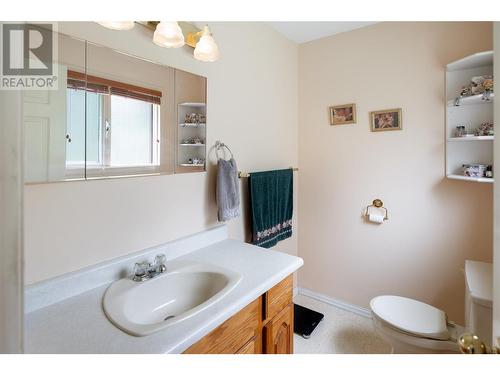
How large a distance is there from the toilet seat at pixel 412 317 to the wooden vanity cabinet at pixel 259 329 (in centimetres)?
63

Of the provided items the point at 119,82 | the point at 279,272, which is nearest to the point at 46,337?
the point at 279,272

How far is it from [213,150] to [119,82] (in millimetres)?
614

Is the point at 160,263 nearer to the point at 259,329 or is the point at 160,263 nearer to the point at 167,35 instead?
the point at 259,329

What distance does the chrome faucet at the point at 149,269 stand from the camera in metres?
1.08

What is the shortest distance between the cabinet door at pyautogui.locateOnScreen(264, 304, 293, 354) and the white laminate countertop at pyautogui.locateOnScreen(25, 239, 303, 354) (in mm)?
209

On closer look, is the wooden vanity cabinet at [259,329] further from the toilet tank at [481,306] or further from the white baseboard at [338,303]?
the white baseboard at [338,303]

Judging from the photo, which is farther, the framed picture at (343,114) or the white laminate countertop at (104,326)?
the framed picture at (343,114)

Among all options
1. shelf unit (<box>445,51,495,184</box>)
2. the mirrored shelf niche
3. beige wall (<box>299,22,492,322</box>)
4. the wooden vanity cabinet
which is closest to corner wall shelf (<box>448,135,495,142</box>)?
shelf unit (<box>445,51,495,184</box>)

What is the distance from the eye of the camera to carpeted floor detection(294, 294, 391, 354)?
174 centimetres

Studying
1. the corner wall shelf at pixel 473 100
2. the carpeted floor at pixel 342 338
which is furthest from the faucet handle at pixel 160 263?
the corner wall shelf at pixel 473 100

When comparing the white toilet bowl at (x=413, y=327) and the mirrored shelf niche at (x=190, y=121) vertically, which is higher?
the mirrored shelf niche at (x=190, y=121)

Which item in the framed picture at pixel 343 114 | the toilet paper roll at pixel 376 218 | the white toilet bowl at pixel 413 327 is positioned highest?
the framed picture at pixel 343 114

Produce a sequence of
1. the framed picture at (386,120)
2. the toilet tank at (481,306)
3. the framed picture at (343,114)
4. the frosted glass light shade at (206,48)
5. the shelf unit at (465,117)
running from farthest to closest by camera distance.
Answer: the framed picture at (343,114)
the framed picture at (386,120)
the shelf unit at (465,117)
the frosted glass light shade at (206,48)
the toilet tank at (481,306)

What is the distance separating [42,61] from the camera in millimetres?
862
